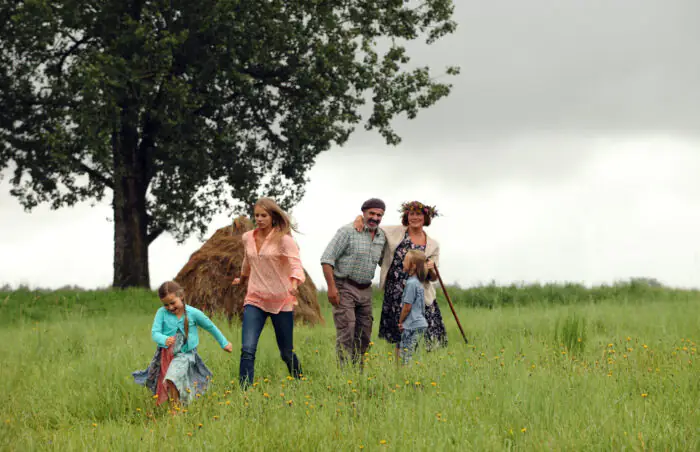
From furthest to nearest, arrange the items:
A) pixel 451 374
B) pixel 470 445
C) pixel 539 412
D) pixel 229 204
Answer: pixel 229 204
pixel 451 374
pixel 539 412
pixel 470 445

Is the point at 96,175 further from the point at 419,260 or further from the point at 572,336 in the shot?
the point at 572,336

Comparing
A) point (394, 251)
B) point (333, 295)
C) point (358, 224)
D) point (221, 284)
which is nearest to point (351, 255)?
point (358, 224)

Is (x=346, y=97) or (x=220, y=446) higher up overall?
(x=346, y=97)

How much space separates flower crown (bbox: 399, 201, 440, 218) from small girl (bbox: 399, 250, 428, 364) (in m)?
0.60

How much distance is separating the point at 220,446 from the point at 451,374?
296 centimetres

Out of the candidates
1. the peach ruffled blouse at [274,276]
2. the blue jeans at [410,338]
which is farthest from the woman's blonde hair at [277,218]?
the blue jeans at [410,338]

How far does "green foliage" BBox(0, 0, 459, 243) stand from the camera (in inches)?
744

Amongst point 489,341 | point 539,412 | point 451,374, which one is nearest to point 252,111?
point 489,341

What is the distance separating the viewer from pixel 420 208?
952 centimetres

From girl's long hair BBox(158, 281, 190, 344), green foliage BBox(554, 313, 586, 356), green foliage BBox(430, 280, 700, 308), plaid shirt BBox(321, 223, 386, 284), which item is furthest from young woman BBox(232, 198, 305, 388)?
green foliage BBox(430, 280, 700, 308)

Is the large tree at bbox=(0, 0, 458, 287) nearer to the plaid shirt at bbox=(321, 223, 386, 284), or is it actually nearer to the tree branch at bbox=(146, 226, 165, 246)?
the tree branch at bbox=(146, 226, 165, 246)

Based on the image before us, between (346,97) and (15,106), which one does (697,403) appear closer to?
(346,97)

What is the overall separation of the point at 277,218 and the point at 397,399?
2803 mm

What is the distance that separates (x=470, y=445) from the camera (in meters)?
5.53
